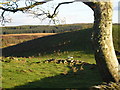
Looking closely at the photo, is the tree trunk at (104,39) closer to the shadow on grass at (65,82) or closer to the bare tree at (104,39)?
the bare tree at (104,39)

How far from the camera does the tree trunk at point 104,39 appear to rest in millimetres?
13633

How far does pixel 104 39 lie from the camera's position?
13.7 m

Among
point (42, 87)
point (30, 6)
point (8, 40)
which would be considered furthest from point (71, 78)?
point (8, 40)

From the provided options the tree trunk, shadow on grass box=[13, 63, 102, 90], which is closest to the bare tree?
the tree trunk

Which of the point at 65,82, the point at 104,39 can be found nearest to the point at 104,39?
the point at 104,39

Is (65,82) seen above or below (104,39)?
below

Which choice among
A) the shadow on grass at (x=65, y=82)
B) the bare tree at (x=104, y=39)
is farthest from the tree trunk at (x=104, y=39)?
the shadow on grass at (x=65, y=82)

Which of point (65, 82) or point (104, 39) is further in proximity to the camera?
point (65, 82)

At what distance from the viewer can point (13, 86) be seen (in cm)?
1483

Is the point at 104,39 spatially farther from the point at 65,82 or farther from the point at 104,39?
the point at 65,82

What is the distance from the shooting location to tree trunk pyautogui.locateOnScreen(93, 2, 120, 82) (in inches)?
537

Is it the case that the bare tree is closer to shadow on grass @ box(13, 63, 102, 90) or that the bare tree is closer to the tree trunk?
the tree trunk

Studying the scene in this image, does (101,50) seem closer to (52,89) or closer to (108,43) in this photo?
(108,43)

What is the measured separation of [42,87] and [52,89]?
86 cm
